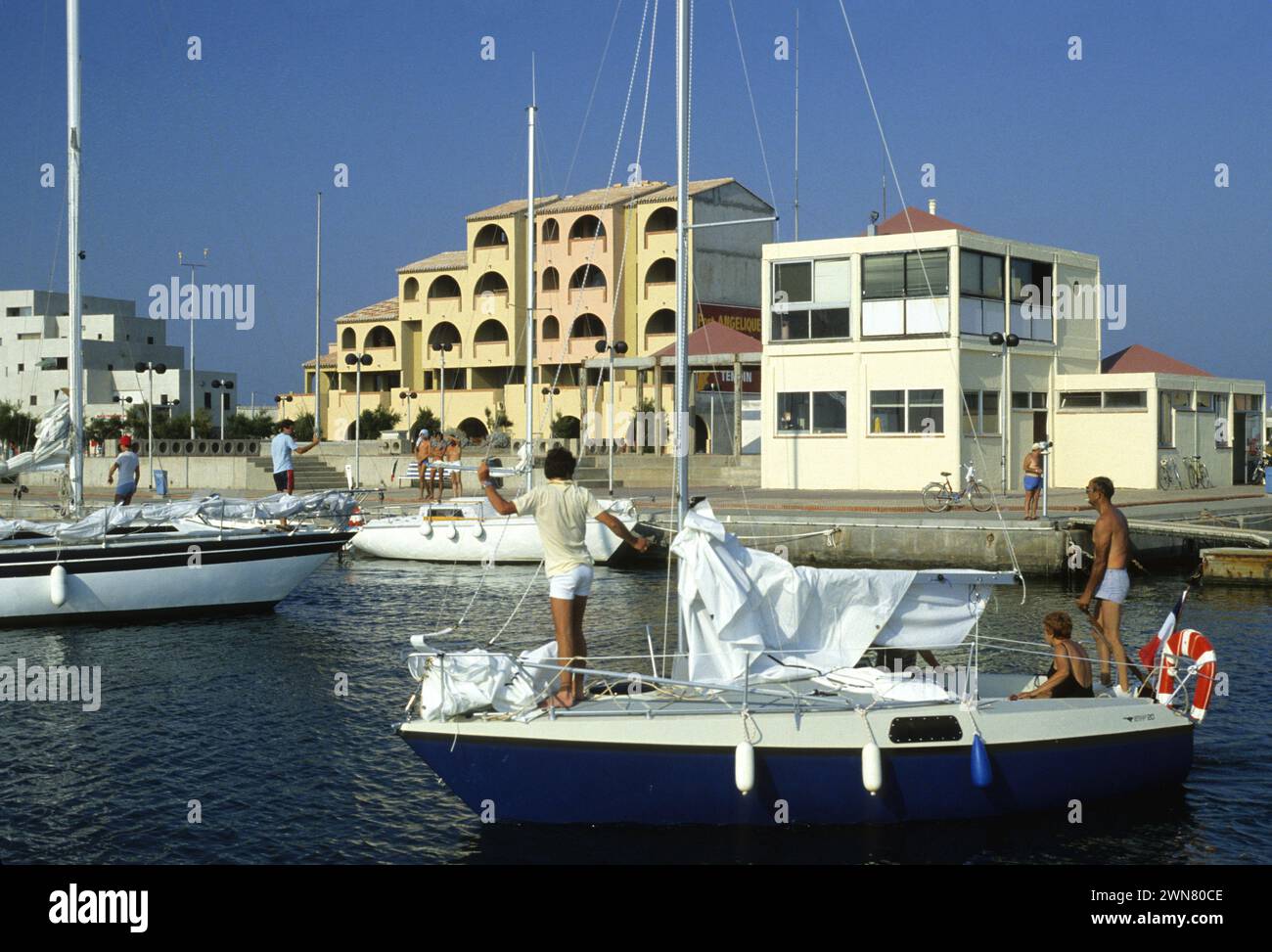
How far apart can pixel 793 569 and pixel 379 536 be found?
899 inches

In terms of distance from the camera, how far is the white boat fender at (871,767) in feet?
32.7

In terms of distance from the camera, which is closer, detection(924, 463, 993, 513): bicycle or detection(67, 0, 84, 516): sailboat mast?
detection(67, 0, 84, 516): sailboat mast

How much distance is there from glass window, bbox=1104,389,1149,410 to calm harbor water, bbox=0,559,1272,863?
2013 cm

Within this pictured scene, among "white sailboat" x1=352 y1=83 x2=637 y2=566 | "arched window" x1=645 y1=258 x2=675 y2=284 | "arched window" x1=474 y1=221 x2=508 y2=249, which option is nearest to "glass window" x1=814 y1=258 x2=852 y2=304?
"white sailboat" x1=352 y1=83 x2=637 y2=566

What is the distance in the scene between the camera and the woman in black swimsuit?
11.3m

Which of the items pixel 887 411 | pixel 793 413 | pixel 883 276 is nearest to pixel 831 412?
pixel 793 413

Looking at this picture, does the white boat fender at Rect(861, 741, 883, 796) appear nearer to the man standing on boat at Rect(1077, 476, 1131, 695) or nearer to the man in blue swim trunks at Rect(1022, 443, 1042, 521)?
the man standing on boat at Rect(1077, 476, 1131, 695)

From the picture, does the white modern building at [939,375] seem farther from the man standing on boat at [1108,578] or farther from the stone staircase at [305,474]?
the man standing on boat at [1108,578]

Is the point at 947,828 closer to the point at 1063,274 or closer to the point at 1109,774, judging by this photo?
the point at 1109,774

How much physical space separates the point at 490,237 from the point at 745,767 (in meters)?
70.3
